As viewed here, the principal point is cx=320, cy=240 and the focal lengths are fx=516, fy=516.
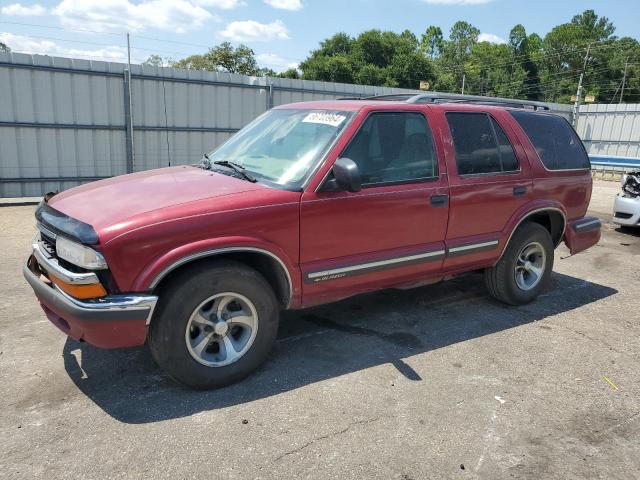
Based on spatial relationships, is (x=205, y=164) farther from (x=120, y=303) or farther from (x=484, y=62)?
(x=484, y=62)

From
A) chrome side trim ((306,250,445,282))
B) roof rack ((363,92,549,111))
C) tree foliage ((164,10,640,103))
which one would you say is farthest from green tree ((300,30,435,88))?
chrome side trim ((306,250,445,282))

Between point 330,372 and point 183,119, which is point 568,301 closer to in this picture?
point 330,372

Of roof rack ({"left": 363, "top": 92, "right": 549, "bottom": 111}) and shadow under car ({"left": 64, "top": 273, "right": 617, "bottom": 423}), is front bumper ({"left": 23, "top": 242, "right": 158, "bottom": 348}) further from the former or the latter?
roof rack ({"left": 363, "top": 92, "right": 549, "bottom": 111})

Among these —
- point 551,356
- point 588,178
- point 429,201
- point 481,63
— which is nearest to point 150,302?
point 429,201

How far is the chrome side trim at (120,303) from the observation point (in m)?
3.00

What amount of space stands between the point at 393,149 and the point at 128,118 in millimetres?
8788

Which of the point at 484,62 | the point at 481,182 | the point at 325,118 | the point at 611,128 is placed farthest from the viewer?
the point at 484,62

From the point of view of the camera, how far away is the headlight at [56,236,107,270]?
2.99 m

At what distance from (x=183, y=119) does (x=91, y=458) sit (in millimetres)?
10352

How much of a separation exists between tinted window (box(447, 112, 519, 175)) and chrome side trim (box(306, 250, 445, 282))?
759 mm

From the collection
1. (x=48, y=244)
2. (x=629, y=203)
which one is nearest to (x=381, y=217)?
(x=48, y=244)

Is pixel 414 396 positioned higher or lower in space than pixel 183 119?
lower

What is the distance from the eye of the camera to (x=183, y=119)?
1209 centimetres

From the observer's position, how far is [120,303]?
9.87 ft
